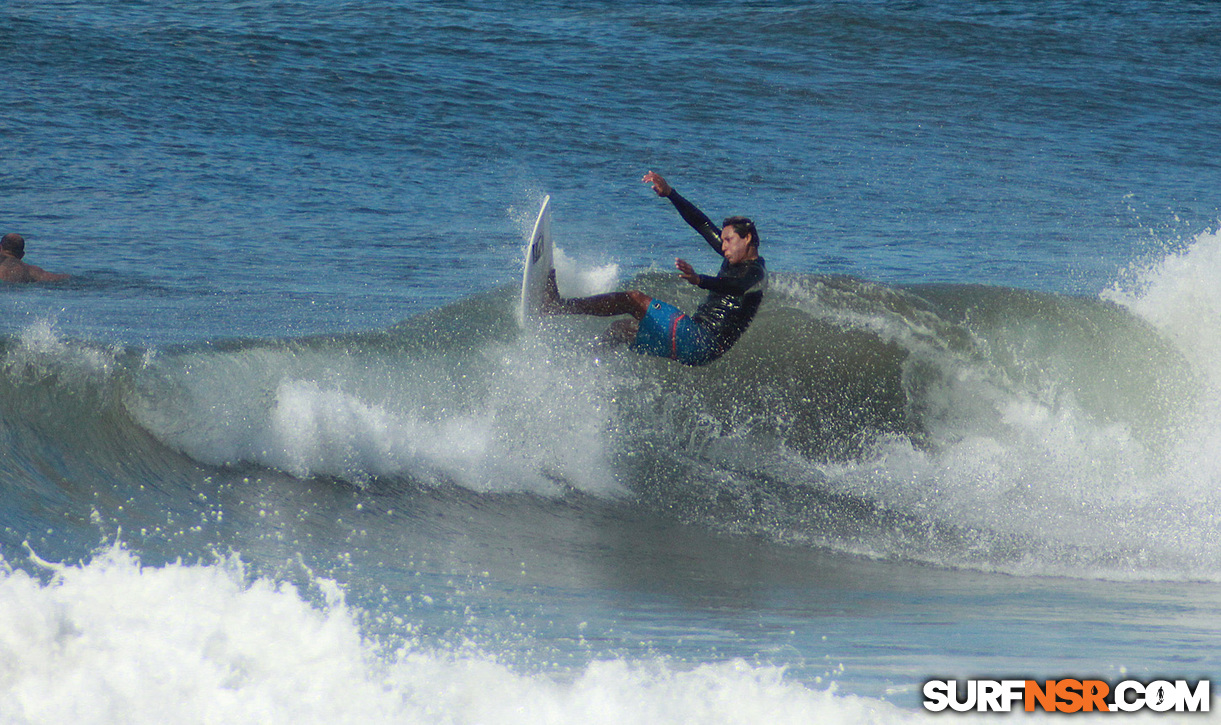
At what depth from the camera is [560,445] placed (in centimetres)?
649

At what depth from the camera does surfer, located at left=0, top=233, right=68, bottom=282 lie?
1005 centimetres

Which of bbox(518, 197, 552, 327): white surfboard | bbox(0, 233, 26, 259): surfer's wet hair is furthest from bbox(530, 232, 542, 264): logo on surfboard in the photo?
bbox(0, 233, 26, 259): surfer's wet hair

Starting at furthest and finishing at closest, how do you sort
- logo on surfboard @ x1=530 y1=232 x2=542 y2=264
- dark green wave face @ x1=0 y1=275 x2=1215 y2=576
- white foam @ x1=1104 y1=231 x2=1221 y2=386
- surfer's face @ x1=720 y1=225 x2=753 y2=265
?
white foam @ x1=1104 y1=231 x2=1221 y2=386 < logo on surfboard @ x1=530 y1=232 x2=542 y2=264 < surfer's face @ x1=720 y1=225 x2=753 y2=265 < dark green wave face @ x1=0 y1=275 x2=1215 y2=576

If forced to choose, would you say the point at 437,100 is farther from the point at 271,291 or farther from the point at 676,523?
the point at 676,523

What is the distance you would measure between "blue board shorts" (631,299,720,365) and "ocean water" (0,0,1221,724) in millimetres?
817

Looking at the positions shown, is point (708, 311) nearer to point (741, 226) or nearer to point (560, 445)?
point (741, 226)

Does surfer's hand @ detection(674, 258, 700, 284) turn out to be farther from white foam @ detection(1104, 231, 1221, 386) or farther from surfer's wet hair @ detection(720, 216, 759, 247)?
white foam @ detection(1104, 231, 1221, 386)

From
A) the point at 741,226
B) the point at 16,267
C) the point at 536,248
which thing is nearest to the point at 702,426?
the point at 741,226

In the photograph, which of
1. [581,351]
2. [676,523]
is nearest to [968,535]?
[676,523]

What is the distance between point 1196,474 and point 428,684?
228 inches

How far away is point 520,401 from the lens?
6.61m

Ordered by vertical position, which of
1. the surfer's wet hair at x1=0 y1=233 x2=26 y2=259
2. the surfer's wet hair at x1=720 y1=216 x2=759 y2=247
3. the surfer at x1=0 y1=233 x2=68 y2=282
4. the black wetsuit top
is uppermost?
the surfer's wet hair at x1=720 y1=216 x2=759 y2=247

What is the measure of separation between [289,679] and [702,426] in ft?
13.4

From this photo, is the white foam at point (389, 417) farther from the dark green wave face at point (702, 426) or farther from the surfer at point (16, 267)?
the surfer at point (16, 267)
